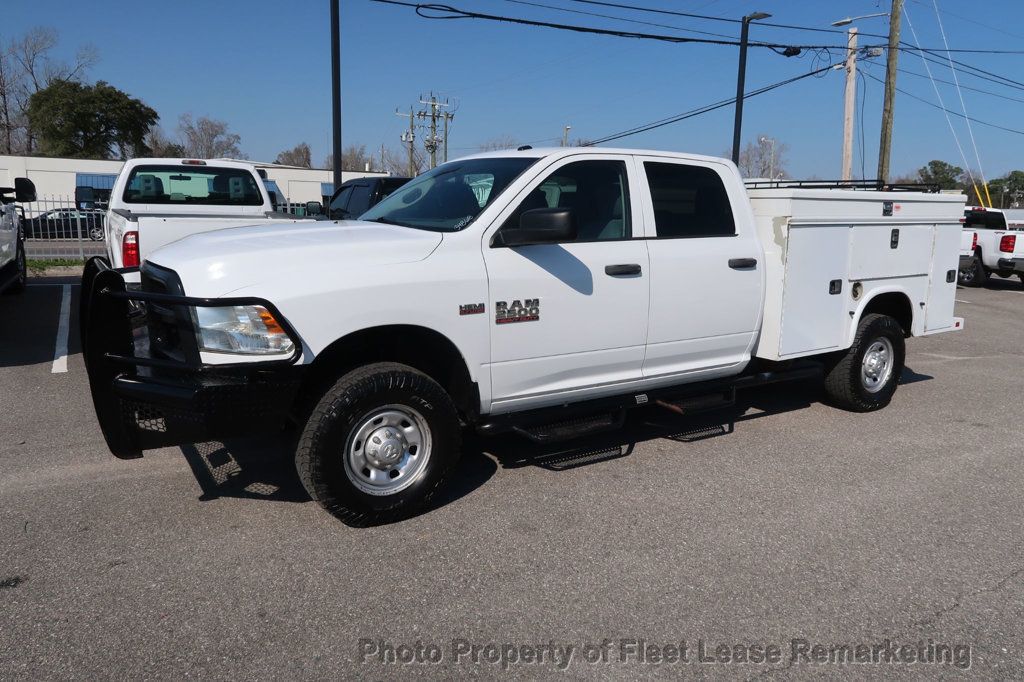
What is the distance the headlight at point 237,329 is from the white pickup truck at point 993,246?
1746 cm

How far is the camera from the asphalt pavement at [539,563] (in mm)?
3018

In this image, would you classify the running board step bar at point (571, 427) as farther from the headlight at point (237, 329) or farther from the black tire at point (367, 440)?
the headlight at point (237, 329)

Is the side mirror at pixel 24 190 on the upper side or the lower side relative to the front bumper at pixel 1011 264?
upper

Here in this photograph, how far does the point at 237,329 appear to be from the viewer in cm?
366

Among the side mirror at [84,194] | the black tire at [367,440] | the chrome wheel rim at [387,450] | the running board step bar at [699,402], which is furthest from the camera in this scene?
the side mirror at [84,194]

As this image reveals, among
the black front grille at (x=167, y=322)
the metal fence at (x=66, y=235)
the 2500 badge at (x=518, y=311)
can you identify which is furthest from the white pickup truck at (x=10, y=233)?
the 2500 badge at (x=518, y=311)

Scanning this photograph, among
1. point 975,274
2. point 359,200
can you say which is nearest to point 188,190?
point 359,200

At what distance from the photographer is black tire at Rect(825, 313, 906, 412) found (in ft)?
20.9

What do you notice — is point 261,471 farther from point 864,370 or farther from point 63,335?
point 63,335

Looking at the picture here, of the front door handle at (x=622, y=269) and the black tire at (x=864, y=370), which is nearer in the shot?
the front door handle at (x=622, y=269)

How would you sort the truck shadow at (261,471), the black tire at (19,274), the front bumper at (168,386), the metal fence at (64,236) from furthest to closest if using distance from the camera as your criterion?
the metal fence at (64,236) → the black tire at (19,274) → the truck shadow at (261,471) → the front bumper at (168,386)

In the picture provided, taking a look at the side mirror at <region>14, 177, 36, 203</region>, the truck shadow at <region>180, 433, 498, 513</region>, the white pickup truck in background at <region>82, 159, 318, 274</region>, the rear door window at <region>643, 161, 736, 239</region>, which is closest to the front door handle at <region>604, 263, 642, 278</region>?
the rear door window at <region>643, 161, 736, 239</region>

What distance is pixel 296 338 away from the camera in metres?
3.68

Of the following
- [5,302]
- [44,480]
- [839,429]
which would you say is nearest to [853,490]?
[839,429]
